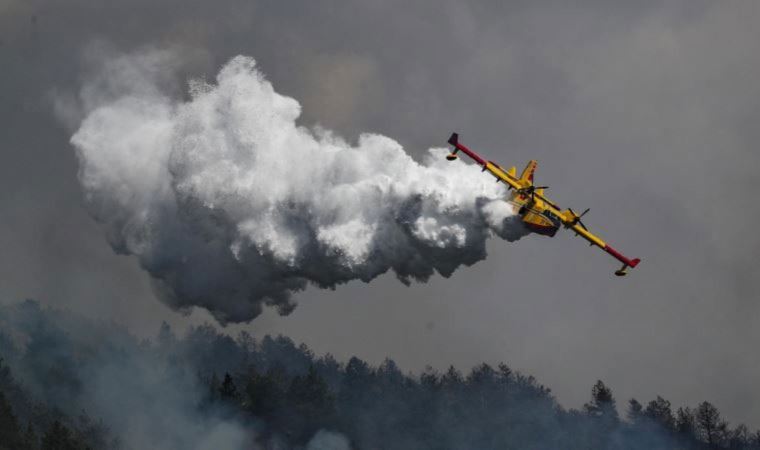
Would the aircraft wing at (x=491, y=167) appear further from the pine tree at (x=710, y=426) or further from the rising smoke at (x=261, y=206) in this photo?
the pine tree at (x=710, y=426)

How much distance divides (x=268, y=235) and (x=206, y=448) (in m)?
25.3

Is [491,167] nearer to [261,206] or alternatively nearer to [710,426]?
[261,206]

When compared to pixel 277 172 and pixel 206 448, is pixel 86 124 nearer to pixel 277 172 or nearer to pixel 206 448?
pixel 277 172

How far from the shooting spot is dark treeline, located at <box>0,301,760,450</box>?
105m

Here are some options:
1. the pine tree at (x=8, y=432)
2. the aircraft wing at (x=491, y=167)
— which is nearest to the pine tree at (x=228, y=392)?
the pine tree at (x=8, y=432)

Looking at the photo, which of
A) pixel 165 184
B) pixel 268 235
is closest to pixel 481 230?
pixel 268 235

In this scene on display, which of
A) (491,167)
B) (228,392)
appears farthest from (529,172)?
(228,392)

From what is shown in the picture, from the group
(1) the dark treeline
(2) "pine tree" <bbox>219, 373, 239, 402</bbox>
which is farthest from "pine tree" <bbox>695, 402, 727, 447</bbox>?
(2) "pine tree" <bbox>219, 373, 239, 402</bbox>

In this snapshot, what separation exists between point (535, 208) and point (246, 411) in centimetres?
4381

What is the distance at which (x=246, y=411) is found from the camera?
109 m

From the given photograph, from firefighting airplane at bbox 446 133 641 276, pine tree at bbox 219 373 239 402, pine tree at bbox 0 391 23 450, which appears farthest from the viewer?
pine tree at bbox 219 373 239 402

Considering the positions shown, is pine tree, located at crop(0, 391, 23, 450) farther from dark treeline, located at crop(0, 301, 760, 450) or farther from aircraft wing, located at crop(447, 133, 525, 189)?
aircraft wing, located at crop(447, 133, 525, 189)

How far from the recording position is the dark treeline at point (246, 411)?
105 meters

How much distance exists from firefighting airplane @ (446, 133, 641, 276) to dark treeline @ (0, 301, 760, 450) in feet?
113
